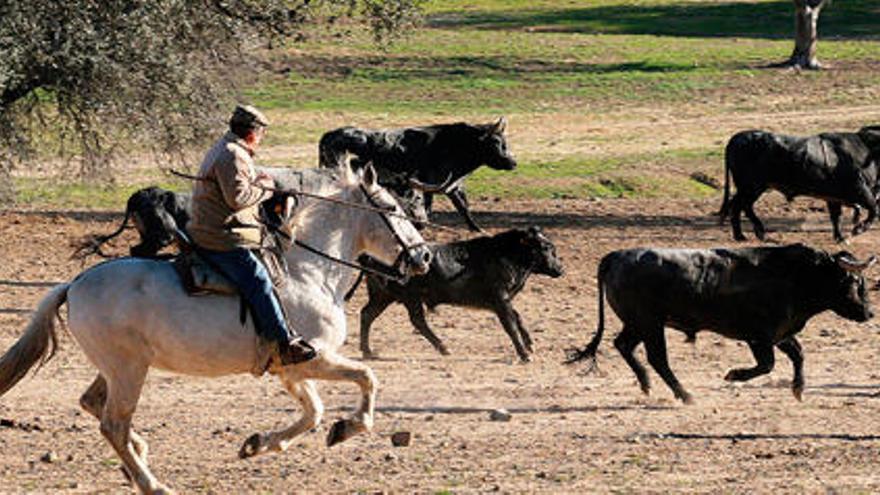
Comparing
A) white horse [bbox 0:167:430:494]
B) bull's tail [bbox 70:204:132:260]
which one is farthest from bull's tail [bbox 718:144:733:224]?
white horse [bbox 0:167:430:494]

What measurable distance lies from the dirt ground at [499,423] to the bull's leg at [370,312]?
0.78 feet

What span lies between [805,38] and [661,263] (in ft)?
101

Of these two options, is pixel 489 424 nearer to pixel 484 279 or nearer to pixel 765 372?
pixel 765 372

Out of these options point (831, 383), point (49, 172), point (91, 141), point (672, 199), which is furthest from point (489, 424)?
point (49, 172)

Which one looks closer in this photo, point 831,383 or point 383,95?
point 831,383

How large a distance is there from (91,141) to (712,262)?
10500 mm

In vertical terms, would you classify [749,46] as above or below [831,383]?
below

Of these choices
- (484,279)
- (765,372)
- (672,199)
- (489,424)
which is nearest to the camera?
(489,424)

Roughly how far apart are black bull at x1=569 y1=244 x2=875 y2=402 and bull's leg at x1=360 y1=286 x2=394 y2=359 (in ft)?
8.77

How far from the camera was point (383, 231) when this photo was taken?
12.9 meters

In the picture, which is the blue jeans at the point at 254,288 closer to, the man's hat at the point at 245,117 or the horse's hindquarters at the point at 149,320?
the horse's hindquarters at the point at 149,320

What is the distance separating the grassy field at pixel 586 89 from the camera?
3219 centimetres

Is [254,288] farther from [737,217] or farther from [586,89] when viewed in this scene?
[586,89]

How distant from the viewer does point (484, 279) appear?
1950 cm
